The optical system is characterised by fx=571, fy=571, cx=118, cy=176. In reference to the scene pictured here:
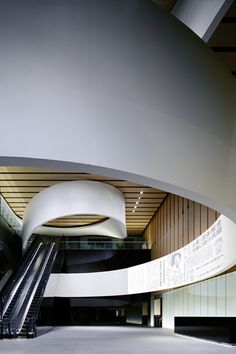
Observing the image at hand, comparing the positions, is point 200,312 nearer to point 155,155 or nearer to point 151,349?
point 151,349

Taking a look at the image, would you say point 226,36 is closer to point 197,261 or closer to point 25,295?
point 197,261

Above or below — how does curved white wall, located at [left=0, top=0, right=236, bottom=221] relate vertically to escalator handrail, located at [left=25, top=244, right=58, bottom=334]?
above

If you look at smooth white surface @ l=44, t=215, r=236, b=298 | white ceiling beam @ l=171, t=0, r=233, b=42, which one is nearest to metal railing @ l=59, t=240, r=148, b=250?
smooth white surface @ l=44, t=215, r=236, b=298

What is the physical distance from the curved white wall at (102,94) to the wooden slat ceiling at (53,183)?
611 inches

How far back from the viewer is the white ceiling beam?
422 inches

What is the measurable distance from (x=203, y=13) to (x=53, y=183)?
1853 centimetres

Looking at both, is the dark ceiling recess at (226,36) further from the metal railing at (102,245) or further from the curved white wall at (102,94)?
the metal railing at (102,245)

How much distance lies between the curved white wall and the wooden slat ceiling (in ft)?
50.9

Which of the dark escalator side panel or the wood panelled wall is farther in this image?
the wood panelled wall

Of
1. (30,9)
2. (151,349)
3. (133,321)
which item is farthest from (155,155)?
(133,321)

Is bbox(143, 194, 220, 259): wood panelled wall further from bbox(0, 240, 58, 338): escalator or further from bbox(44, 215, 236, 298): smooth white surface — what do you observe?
bbox(0, 240, 58, 338): escalator

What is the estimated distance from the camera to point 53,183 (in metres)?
28.8

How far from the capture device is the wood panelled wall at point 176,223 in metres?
22.5

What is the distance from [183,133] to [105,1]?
251 centimetres
